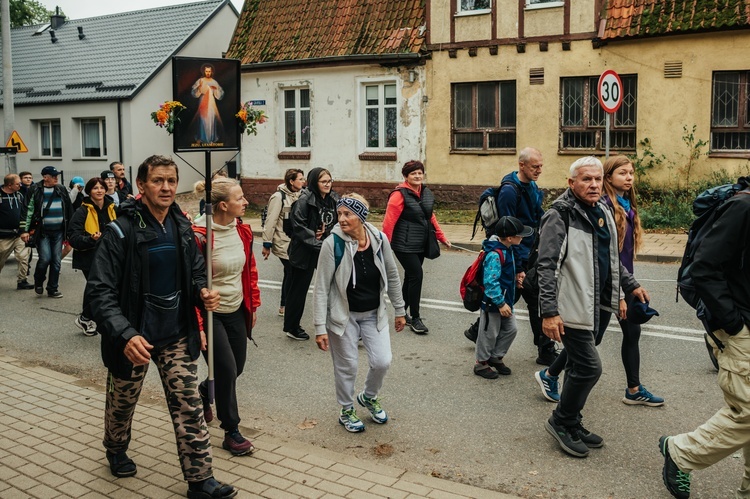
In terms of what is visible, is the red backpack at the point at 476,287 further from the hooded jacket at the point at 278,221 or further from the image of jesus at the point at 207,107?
the hooded jacket at the point at 278,221

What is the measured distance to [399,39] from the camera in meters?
22.6

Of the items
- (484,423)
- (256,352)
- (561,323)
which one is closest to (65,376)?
(256,352)

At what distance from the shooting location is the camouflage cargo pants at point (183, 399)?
4590 millimetres

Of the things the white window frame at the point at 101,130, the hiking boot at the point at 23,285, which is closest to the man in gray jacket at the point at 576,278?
the hiking boot at the point at 23,285

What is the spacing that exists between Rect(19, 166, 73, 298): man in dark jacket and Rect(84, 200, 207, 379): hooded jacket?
7.85 metres

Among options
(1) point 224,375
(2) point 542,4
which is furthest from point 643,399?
(2) point 542,4

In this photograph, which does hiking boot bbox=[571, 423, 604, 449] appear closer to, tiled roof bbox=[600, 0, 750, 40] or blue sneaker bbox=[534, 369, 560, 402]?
blue sneaker bbox=[534, 369, 560, 402]

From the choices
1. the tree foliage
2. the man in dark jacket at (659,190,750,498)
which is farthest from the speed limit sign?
the tree foliage

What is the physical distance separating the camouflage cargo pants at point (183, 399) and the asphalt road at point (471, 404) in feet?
4.30

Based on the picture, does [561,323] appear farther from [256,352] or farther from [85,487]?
[256,352]

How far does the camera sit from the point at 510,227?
7.06m

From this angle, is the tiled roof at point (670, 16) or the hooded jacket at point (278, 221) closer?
the hooded jacket at point (278, 221)

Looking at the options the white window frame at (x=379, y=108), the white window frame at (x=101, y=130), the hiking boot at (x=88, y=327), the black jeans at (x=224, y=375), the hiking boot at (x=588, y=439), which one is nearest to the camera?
the black jeans at (x=224, y=375)

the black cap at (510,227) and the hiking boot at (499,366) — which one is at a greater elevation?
the black cap at (510,227)
